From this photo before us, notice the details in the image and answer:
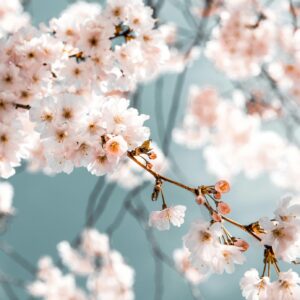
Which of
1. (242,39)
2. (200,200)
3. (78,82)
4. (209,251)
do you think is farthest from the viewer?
(242,39)

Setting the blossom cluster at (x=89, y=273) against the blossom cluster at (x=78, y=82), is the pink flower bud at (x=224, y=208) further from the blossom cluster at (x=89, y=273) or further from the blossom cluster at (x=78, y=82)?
the blossom cluster at (x=89, y=273)

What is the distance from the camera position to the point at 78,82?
2.49 metres

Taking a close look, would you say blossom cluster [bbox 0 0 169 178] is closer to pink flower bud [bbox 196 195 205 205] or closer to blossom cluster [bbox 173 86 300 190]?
pink flower bud [bbox 196 195 205 205]

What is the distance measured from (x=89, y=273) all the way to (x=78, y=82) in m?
5.53

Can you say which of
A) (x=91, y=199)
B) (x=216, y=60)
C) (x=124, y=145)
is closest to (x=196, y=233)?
(x=124, y=145)

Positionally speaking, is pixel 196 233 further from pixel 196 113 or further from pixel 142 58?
pixel 196 113

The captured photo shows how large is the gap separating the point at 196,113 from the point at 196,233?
6.67 m

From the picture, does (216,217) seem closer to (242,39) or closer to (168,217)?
(168,217)

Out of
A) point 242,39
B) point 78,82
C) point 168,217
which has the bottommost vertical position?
point 168,217

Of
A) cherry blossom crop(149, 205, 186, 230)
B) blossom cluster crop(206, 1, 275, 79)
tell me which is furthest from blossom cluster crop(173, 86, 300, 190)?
cherry blossom crop(149, 205, 186, 230)

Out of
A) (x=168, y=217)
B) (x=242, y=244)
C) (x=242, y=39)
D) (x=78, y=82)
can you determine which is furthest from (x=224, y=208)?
(x=242, y=39)

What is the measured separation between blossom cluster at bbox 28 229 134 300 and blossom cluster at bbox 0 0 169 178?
4.63m

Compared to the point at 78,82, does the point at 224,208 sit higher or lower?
lower

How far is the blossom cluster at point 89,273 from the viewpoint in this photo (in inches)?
275
